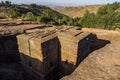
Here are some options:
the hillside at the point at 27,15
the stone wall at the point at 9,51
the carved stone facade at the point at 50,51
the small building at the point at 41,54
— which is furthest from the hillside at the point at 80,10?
the small building at the point at 41,54

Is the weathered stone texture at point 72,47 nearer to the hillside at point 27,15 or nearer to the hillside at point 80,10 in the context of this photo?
the hillside at point 27,15

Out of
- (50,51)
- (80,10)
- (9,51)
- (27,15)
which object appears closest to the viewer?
(50,51)

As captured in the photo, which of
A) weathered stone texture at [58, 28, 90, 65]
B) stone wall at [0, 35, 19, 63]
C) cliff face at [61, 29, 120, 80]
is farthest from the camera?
stone wall at [0, 35, 19, 63]

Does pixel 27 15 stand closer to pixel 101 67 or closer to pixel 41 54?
pixel 41 54

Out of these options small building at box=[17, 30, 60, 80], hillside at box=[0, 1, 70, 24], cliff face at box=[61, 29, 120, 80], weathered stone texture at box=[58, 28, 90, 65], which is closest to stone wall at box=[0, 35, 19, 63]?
small building at box=[17, 30, 60, 80]

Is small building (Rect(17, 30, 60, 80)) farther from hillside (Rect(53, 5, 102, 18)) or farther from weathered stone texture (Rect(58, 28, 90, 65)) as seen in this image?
hillside (Rect(53, 5, 102, 18))

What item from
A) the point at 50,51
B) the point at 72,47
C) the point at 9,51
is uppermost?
the point at 72,47

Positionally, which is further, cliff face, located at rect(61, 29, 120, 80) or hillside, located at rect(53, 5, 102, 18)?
hillside, located at rect(53, 5, 102, 18)

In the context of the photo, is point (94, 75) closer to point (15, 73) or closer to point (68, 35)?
point (68, 35)

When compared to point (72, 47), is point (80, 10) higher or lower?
lower

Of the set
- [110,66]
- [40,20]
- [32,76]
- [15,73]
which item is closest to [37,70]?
[32,76]

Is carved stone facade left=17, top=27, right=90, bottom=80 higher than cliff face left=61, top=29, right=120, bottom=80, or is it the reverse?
cliff face left=61, top=29, right=120, bottom=80

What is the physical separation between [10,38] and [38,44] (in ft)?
21.3

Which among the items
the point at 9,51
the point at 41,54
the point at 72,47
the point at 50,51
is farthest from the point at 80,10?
the point at 41,54
